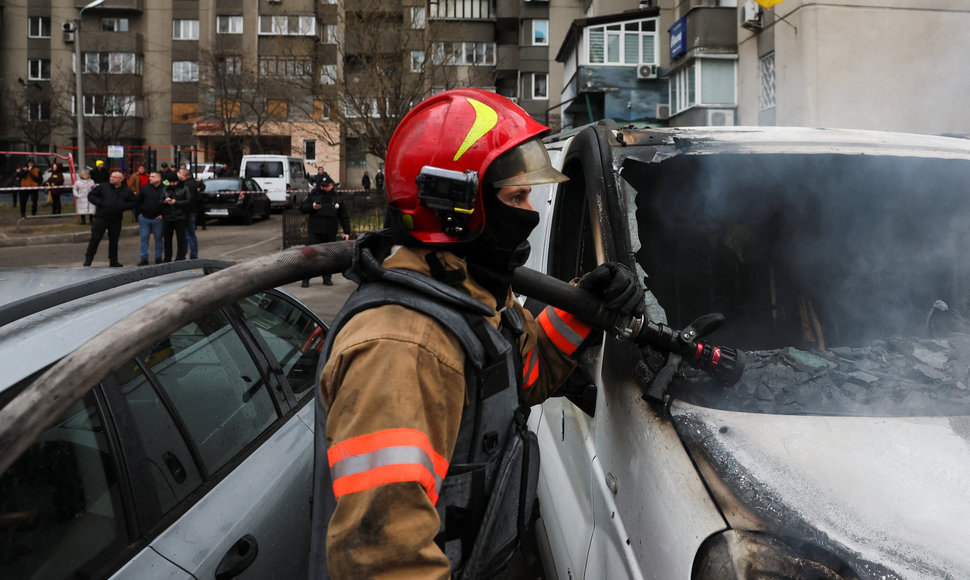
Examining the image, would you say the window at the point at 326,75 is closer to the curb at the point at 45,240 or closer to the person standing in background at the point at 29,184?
the curb at the point at 45,240

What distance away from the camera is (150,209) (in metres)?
12.4

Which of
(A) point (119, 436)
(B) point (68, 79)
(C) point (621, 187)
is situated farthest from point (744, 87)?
(B) point (68, 79)

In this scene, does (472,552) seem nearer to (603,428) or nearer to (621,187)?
(603,428)

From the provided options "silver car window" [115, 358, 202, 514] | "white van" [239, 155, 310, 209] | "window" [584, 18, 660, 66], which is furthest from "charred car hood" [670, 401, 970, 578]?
"window" [584, 18, 660, 66]

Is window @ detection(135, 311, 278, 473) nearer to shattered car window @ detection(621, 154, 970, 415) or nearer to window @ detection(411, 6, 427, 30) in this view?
shattered car window @ detection(621, 154, 970, 415)

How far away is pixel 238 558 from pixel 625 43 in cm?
2875

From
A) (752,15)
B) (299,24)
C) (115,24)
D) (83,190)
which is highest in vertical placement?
(115,24)

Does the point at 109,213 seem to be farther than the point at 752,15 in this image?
No

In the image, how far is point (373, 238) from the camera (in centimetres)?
165

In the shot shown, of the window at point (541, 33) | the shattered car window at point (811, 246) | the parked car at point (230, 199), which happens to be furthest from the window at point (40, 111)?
the shattered car window at point (811, 246)

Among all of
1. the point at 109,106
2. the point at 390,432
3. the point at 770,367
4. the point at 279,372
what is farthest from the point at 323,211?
the point at 109,106

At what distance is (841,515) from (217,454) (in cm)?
168

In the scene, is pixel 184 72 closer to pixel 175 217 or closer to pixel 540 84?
pixel 540 84

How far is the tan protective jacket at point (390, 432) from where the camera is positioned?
1.21 metres
